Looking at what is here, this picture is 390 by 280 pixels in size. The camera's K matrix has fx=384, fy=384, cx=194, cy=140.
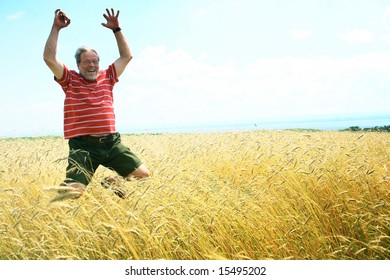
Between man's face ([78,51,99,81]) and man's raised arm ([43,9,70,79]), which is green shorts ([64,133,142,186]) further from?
man's raised arm ([43,9,70,79])

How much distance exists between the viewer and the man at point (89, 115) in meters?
3.05

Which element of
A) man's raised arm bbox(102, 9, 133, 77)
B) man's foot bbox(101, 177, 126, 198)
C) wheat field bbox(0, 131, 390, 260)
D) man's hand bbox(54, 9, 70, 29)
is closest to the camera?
wheat field bbox(0, 131, 390, 260)

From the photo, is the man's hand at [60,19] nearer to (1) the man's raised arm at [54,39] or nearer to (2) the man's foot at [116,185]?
(1) the man's raised arm at [54,39]

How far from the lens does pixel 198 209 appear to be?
2.47 m

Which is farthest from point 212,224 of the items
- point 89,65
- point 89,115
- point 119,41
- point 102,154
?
point 119,41

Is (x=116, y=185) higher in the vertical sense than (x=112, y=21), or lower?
lower

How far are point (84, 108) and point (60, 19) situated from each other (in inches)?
27.9

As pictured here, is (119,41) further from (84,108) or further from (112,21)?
(84,108)

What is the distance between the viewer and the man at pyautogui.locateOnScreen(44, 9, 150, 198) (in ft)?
10.0

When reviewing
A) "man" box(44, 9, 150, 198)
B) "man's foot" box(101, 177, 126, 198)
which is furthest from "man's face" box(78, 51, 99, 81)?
"man's foot" box(101, 177, 126, 198)

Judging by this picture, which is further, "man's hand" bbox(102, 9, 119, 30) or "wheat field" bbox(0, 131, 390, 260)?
"man's hand" bbox(102, 9, 119, 30)

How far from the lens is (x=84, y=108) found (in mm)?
3125

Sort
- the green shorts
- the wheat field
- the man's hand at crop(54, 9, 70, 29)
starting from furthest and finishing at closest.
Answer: the green shorts
the man's hand at crop(54, 9, 70, 29)
the wheat field
